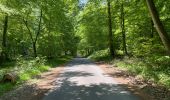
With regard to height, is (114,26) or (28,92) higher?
(114,26)

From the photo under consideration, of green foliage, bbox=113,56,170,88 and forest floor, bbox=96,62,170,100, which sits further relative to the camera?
green foliage, bbox=113,56,170,88

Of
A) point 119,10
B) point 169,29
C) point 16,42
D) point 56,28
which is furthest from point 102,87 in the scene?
point 16,42

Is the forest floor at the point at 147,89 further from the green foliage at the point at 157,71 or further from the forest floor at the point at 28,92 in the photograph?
the forest floor at the point at 28,92

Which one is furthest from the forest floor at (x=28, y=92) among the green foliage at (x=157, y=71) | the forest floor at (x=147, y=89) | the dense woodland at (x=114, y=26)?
the green foliage at (x=157, y=71)

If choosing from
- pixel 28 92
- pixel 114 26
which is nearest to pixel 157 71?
pixel 28 92

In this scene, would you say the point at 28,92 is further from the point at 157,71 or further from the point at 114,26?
the point at 114,26

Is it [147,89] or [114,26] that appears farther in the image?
[114,26]

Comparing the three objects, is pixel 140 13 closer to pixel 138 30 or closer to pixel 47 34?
pixel 138 30

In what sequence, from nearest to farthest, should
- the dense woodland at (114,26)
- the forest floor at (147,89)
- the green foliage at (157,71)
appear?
the forest floor at (147,89) → the green foliage at (157,71) → the dense woodland at (114,26)

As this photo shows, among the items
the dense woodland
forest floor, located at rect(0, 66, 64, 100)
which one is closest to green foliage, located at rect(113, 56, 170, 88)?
the dense woodland

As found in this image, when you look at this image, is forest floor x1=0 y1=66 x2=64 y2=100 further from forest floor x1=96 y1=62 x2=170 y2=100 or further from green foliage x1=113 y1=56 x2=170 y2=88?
green foliage x1=113 y1=56 x2=170 y2=88

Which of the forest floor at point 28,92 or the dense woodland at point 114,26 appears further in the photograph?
the dense woodland at point 114,26

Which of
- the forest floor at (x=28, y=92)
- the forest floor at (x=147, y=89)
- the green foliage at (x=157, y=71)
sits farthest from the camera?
the green foliage at (x=157, y=71)

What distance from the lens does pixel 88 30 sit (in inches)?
2324
